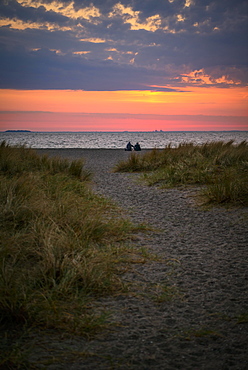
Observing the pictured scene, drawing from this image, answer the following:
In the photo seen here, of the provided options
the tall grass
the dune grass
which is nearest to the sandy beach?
the tall grass

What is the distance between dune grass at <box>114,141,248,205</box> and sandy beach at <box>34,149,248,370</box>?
5.46 feet

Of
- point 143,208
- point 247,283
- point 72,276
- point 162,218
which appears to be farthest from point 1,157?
point 247,283

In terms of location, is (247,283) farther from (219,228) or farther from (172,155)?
(172,155)

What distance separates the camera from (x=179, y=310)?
2.57m

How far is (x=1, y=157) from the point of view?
880cm

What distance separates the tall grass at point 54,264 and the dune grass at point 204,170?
97.3 inches

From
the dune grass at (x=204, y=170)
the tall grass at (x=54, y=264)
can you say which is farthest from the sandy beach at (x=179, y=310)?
the dune grass at (x=204, y=170)

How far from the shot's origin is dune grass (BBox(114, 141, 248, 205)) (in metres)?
6.54

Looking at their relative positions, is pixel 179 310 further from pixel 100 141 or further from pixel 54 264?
pixel 100 141

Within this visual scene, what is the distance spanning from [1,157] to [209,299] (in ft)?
24.0

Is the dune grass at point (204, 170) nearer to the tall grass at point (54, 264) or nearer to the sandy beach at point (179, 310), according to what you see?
the sandy beach at point (179, 310)

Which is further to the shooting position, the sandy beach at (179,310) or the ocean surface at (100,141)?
the ocean surface at (100,141)

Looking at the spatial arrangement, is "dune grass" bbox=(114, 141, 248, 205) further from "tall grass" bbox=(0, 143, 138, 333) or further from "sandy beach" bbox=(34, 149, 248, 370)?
"tall grass" bbox=(0, 143, 138, 333)

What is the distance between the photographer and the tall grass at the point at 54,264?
2340 mm
